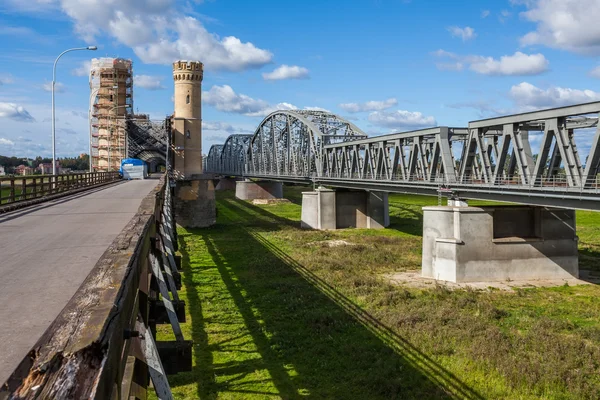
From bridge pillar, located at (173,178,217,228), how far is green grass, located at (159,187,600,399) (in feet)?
65.1

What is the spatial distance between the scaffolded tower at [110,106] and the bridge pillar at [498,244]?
208ft

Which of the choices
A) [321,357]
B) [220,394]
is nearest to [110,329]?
[220,394]

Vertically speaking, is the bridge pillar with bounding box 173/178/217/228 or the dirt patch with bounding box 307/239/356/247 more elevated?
the bridge pillar with bounding box 173/178/217/228

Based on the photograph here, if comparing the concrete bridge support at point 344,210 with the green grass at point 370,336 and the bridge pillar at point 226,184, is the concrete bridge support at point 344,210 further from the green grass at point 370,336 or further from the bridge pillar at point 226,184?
the bridge pillar at point 226,184

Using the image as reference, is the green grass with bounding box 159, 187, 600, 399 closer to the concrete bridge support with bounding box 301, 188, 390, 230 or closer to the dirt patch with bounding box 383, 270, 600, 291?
the dirt patch with bounding box 383, 270, 600, 291

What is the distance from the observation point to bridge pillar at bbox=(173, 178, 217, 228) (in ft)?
175

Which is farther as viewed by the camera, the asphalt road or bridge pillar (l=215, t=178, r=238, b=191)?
bridge pillar (l=215, t=178, r=238, b=191)

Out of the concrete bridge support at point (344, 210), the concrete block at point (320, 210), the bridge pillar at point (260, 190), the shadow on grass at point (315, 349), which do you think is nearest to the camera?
the shadow on grass at point (315, 349)

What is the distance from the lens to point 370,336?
1833 cm

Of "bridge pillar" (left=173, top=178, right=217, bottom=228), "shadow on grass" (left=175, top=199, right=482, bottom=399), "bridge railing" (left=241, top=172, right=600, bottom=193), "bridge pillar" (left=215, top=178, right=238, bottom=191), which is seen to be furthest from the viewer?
"bridge pillar" (left=215, top=178, right=238, bottom=191)

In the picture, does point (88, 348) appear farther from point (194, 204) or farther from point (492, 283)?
point (194, 204)

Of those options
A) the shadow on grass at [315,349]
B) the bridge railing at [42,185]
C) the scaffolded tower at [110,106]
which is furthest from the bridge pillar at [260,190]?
the shadow on grass at [315,349]

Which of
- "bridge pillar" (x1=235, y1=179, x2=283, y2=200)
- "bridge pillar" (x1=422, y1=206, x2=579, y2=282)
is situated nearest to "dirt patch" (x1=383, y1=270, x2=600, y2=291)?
"bridge pillar" (x1=422, y1=206, x2=579, y2=282)

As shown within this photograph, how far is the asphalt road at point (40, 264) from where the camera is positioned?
5.92 meters
